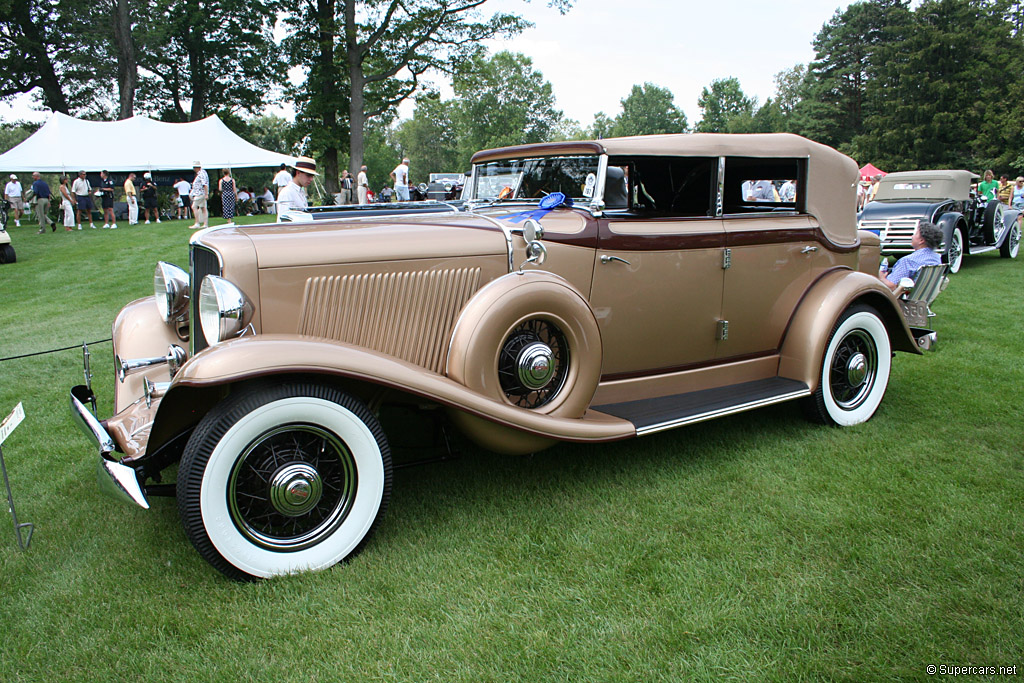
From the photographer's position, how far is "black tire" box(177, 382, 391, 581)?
8.13 feet

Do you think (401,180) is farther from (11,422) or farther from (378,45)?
(11,422)

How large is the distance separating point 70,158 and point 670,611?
23301 millimetres

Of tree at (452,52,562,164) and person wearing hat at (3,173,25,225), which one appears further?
tree at (452,52,562,164)

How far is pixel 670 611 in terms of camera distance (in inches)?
97.0

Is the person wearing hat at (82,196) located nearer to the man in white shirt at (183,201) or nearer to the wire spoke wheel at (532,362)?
the man in white shirt at (183,201)

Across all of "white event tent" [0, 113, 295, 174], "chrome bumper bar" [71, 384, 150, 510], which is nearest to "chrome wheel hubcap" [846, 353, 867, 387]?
"chrome bumper bar" [71, 384, 150, 510]

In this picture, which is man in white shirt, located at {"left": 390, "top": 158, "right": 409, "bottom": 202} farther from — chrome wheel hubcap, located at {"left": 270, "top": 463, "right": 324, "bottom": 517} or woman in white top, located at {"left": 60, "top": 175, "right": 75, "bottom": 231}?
chrome wheel hubcap, located at {"left": 270, "top": 463, "right": 324, "bottom": 517}

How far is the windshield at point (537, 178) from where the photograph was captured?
381 cm

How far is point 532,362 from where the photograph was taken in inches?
124

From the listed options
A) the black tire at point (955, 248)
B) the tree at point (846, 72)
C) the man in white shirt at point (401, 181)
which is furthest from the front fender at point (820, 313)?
the tree at point (846, 72)

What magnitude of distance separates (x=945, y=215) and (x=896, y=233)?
94 cm

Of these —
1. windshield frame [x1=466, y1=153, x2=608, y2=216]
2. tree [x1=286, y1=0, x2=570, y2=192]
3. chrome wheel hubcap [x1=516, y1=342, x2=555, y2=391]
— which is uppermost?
tree [x1=286, y1=0, x2=570, y2=192]

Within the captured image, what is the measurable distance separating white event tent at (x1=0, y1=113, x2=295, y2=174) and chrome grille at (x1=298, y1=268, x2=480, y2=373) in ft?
69.5

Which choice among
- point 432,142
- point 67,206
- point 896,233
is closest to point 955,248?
point 896,233
